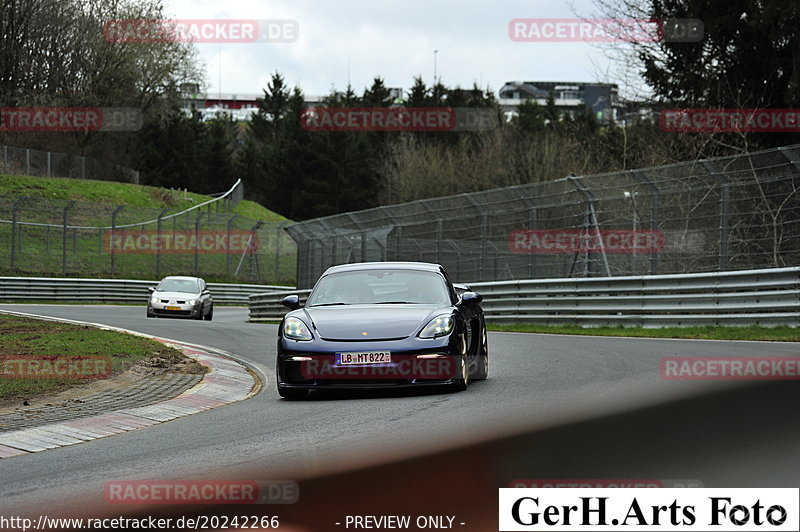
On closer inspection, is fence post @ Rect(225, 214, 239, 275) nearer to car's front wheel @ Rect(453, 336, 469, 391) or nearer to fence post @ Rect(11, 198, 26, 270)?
fence post @ Rect(11, 198, 26, 270)

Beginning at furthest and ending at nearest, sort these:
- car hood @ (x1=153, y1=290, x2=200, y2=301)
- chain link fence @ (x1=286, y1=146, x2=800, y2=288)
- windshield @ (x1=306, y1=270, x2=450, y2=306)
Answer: car hood @ (x1=153, y1=290, x2=200, y2=301) < chain link fence @ (x1=286, y1=146, x2=800, y2=288) < windshield @ (x1=306, y1=270, x2=450, y2=306)

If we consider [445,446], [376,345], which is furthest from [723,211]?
[445,446]

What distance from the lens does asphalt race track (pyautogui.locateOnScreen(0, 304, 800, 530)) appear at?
5699mm

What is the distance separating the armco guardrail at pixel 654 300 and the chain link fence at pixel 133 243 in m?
21.5

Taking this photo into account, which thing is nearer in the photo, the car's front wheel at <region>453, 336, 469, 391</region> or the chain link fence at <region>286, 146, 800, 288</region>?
the car's front wheel at <region>453, 336, 469, 391</region>

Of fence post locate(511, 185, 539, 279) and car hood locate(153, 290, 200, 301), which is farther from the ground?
fence post locate(511, 185, 539, 279)

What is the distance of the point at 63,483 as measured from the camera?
20.7 ft

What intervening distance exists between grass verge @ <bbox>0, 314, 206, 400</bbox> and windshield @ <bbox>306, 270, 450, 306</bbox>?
2.44 metres

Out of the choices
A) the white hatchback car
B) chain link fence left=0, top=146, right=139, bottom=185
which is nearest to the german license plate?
the white hatchback car

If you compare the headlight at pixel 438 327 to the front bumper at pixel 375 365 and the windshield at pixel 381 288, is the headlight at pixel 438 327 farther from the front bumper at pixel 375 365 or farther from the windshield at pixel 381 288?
the windshield at pixel 381 288

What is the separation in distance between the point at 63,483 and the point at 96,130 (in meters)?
63.8

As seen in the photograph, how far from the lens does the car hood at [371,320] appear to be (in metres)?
9.96

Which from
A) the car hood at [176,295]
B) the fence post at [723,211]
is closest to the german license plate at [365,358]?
the fence post at [723,211]

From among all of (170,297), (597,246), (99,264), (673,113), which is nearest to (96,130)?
(99,264)
